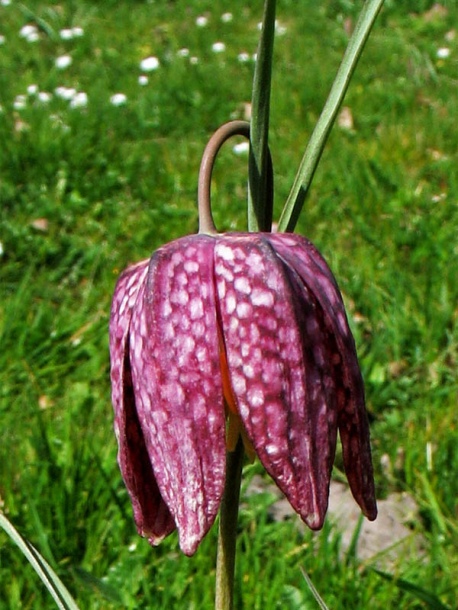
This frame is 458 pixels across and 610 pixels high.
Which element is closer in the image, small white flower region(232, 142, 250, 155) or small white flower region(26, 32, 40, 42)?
small white flower region(232, 142, 250, 155)

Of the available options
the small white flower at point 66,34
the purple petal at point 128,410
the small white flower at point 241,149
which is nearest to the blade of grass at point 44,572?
the purple petal at point 128,410

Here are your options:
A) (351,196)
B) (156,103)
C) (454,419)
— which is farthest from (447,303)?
(156,103)

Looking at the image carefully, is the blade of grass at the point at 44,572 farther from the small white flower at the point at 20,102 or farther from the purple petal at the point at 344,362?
the small white flower at the point at 20,102

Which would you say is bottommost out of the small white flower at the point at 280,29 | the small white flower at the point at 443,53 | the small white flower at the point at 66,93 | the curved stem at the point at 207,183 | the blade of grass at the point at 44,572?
the blade of grass at the point at 44,572

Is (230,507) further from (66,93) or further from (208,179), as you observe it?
(66,93)

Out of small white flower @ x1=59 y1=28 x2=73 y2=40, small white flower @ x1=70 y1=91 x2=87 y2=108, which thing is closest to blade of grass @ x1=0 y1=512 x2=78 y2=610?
small white flower @ x1=70 y1=91 x2=87 y2=108

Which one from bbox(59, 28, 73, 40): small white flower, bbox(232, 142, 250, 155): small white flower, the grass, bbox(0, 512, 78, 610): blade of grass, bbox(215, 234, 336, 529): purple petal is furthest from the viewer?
bbox(59, 28, 73, 40): small white flower

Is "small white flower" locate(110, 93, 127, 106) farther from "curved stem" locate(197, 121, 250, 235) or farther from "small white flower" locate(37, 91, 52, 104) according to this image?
"curved stem" locate(197, 121, 250, 235)

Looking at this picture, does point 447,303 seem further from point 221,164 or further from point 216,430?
point 216,430

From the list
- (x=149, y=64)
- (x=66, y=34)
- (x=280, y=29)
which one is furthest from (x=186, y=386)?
(x=280, y=29)
